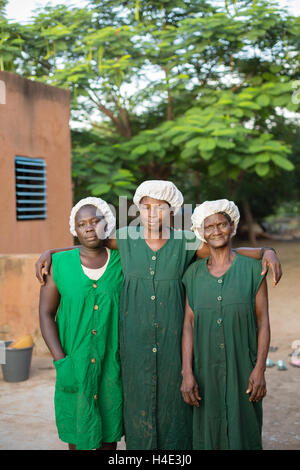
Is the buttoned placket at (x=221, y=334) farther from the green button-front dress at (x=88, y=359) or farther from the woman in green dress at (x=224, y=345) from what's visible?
the green button-front dress at (x=88, y=359)

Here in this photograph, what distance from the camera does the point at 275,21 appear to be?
9.79 m

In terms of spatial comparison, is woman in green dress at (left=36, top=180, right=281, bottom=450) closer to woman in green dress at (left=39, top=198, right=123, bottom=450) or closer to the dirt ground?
woman in green dress at (left=39, top=198, right=123, bottom=450)

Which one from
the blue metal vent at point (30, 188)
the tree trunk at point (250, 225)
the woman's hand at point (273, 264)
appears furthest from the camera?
the tree trunk at point (250, 225)

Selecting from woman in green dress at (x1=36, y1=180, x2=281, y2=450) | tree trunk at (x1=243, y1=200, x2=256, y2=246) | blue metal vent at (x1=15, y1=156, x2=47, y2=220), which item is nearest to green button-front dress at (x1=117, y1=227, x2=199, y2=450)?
woman in green dress at (x1=36, y1=180, x2=281, y2=450)

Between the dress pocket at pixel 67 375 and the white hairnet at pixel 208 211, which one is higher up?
the white hairnet at pixel 208 211

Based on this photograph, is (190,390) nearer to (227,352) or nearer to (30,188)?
(227,352)

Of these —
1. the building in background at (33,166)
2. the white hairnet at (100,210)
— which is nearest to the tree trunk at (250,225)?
the building in background at (33,166)

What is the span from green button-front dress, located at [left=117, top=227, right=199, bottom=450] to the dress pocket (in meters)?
0.24

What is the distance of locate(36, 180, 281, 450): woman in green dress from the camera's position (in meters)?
2.37

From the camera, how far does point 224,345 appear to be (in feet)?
7.52

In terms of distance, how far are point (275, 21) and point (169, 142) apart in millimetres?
3038

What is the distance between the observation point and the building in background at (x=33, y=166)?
693 centimetres
